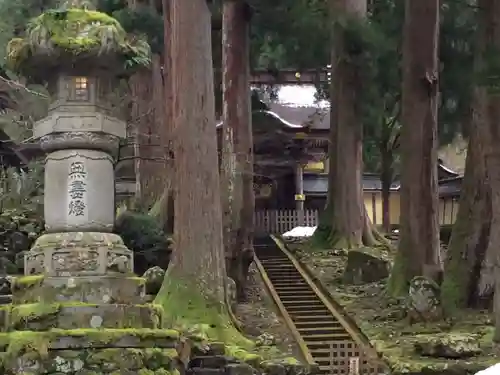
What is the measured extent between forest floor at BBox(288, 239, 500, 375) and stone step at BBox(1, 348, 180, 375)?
13.0 feet

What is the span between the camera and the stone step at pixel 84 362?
7961 mm

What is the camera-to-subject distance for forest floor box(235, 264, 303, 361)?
1252 centimetres

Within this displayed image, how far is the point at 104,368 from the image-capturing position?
26.4ft

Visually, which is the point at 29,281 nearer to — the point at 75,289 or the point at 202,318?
the point at 75,289

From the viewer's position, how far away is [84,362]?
8.05 meters

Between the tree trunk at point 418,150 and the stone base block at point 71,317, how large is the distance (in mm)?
6788

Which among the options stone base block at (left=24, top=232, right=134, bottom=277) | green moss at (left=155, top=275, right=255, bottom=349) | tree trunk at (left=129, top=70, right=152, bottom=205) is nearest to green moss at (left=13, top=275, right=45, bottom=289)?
stone base block at (left=24, top=232, right=134, bottom=277)

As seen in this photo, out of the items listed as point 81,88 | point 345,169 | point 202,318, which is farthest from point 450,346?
point 345,169

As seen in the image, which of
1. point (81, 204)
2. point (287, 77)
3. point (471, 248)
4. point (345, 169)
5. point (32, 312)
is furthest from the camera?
point (287, 77)

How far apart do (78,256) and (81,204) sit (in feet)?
2.02

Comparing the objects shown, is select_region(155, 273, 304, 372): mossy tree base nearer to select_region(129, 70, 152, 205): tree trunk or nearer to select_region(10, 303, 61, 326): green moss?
select_region(10, 303, 61, 326): green moss

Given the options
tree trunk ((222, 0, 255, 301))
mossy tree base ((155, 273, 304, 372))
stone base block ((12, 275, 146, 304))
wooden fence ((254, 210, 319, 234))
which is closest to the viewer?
stone base block ((12, 275, 146, 304))

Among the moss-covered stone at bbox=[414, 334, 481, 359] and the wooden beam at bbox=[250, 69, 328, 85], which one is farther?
the wooden beam at bbox=[250, 69, 328, 85]

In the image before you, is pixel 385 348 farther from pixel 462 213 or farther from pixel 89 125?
pixel 89 125
